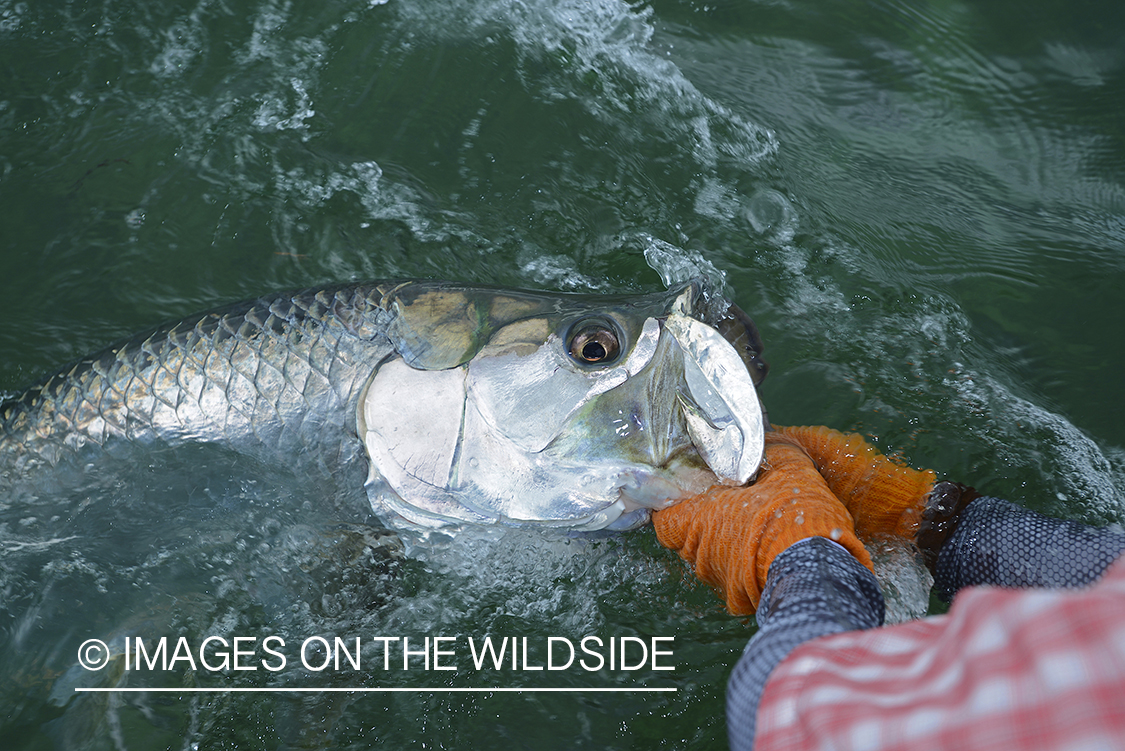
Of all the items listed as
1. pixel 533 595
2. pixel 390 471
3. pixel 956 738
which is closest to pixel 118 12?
pixel 390 471

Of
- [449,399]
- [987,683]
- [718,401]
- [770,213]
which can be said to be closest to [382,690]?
[449,399]

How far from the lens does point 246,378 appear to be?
1896 millimetres

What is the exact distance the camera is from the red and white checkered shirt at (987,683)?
596mm

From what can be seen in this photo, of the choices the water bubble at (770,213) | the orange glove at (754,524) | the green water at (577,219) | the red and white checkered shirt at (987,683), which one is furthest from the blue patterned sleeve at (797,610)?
the water bubble at (770,213)

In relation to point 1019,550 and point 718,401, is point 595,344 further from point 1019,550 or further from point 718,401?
point 1019,550

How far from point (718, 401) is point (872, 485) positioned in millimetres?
509

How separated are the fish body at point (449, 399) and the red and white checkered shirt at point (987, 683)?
0.80 metres

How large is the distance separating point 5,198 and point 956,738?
3.85m

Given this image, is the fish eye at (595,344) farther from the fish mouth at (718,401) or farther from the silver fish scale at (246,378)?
the silver fish scale at (246,378)

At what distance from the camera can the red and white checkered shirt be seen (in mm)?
596

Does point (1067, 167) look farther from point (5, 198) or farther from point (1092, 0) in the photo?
point (5, 198)

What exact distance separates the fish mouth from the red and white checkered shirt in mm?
748

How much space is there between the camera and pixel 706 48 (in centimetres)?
377

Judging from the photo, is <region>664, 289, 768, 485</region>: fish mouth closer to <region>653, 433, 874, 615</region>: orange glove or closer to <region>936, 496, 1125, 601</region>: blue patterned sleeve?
<region>653, 433, 874, 615</region>: orange glove
